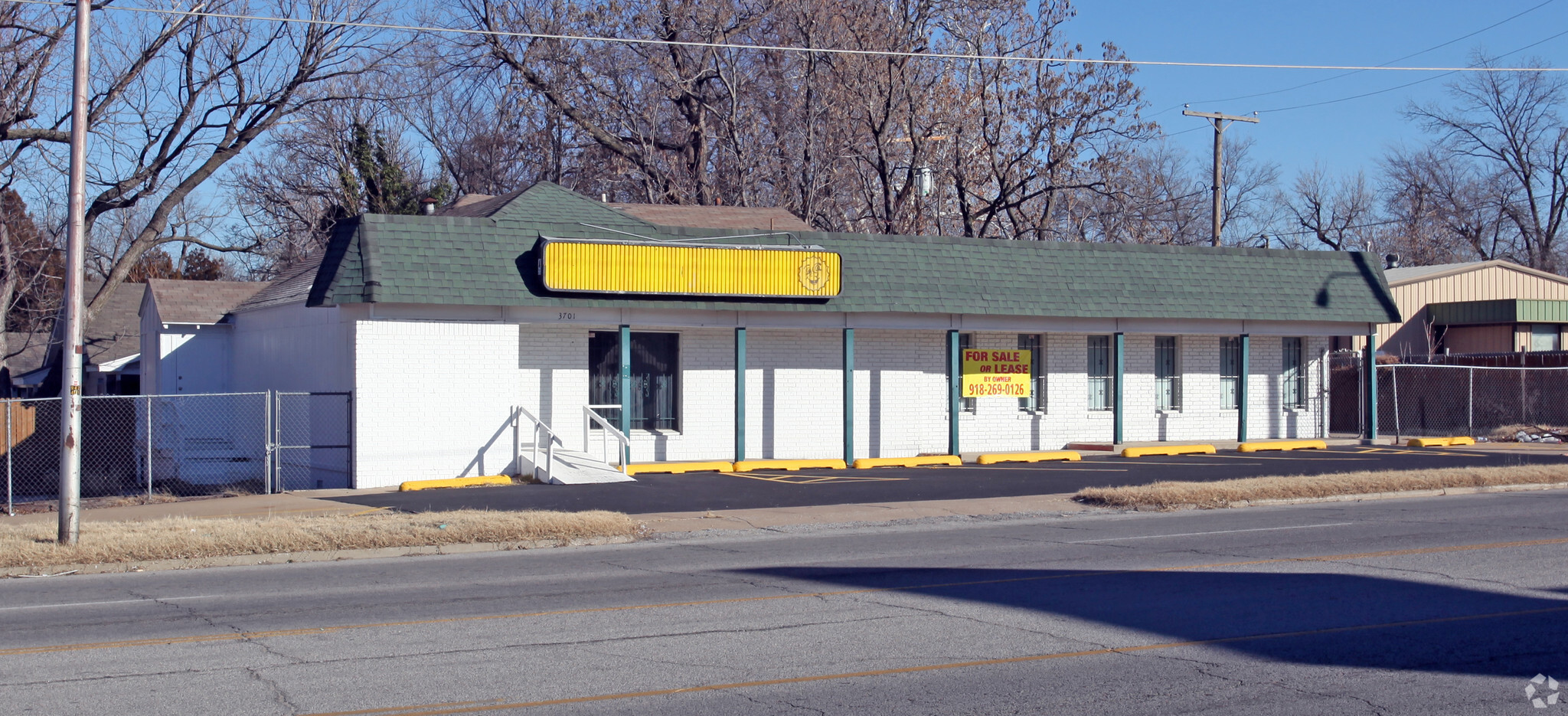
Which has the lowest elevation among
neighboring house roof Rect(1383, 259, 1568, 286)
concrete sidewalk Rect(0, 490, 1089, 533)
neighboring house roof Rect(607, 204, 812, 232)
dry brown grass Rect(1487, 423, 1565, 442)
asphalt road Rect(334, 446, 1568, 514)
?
concrete sidewalk Rect(0, 490, 1089, 533)

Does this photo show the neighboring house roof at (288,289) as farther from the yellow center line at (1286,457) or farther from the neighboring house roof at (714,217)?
the yellow center line at (1286,457)

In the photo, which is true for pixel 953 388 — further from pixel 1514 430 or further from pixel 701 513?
pixel 1514 430

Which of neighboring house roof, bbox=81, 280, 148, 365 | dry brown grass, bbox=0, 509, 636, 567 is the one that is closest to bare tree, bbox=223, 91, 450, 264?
neighboring house roof, bbox=81, 280, 148, 365

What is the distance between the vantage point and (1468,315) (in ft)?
133

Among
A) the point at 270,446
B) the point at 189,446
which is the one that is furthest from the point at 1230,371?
the point at 189,446

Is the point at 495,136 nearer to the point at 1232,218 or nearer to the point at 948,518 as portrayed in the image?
the point at 948,518

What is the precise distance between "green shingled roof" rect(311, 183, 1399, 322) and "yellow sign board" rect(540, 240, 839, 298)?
0.29 meters

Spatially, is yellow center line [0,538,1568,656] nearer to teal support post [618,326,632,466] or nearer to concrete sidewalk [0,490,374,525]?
concrete sidewalk [0,490,374,525]

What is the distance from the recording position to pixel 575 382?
22.3 m

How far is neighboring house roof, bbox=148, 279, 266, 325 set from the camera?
26406 mm

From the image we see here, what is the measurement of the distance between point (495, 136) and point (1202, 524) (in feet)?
116

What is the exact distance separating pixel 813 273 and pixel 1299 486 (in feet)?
30.0

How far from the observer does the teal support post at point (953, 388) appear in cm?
2439

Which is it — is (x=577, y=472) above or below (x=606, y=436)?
below
